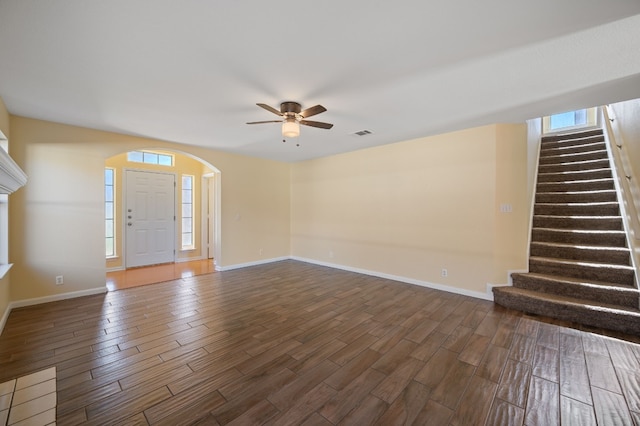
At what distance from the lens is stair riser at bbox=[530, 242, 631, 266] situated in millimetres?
3295

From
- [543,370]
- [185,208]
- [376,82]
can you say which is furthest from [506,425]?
[185,208]

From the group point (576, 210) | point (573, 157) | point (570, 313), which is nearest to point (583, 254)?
point (576, 210)

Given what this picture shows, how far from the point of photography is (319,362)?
2.19 meters

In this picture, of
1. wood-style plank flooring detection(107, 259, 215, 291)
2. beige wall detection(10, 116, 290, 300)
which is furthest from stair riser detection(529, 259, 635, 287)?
beige wall detection(10, 116, 290, 300)

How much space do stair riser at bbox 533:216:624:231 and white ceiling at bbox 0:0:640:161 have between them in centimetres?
183

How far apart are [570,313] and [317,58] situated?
3.94 metres

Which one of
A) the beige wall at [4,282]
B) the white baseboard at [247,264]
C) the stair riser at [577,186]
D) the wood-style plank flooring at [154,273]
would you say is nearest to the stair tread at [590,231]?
the stair riser at [577,186]

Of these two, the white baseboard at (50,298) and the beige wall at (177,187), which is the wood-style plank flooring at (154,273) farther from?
the beige wall at (177,187)

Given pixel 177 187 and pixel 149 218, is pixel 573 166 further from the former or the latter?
pixel 149 218

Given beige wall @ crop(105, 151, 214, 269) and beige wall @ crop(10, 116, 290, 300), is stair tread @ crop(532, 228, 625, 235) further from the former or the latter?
beige wall @ crop(105, 151, 214, 269)

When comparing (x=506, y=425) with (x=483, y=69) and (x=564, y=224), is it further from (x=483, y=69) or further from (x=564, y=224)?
(x=564, y=224)

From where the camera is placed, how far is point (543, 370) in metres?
2.08

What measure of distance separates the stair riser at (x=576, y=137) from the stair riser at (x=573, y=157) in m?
0.59

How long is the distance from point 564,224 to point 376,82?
13.1ft
